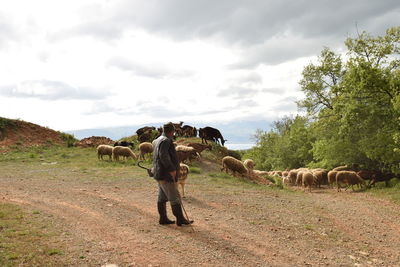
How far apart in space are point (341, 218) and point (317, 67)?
100 ft

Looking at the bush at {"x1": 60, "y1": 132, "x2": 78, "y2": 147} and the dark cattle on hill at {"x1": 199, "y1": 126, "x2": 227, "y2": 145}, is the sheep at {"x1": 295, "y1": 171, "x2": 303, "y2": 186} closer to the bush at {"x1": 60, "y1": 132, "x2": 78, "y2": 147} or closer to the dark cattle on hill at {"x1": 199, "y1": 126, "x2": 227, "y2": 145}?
the dark cattle on hill at {"x1": 199, "y1": 126, "x2": 227, "y2": 145}

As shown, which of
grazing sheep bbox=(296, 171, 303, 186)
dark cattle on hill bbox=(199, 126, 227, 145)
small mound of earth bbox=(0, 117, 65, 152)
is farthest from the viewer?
small mound of earth bbox=(0, 117, 65, 152)

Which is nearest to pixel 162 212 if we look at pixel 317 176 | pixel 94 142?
pixel 317 176

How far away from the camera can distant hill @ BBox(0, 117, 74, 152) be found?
101ft

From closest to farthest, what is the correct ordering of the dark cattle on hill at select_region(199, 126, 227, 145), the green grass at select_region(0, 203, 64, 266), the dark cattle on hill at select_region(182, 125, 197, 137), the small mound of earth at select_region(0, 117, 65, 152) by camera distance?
the green grass at select_region(0, 203, 64, 266) < the dark cattle on hill at select_region(199, 126, 227, 145) < the dark cattle on hill at select_region(182, 125, 197, 137) < the small mound of earth at select_region(0, 117, 65, 152)

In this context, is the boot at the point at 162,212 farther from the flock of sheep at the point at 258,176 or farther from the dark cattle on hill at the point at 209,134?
the dark cattle on hill at the point at 209,134

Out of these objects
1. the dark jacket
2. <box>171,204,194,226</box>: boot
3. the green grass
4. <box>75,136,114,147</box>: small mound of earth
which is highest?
<box>75,136,114,147</box>: small mound of earth

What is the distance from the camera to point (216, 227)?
356 inches

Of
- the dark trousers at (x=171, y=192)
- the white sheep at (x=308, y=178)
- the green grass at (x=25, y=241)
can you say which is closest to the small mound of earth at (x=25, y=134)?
the green grass at (x=25, y=241)

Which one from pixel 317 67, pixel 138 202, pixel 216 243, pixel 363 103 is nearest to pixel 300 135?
pixel 317 67

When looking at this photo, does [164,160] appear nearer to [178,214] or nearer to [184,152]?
[178,214]

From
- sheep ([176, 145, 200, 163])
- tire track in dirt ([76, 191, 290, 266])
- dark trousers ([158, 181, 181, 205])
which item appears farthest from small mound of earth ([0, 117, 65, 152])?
tire track in dirt ([76, 191, 290, 266])

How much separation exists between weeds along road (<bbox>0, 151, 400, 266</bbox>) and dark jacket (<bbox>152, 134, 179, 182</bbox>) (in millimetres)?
1350

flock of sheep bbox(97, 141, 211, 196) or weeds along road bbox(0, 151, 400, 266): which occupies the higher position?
flock of sheep bbox(97, 141, 211, 196)
